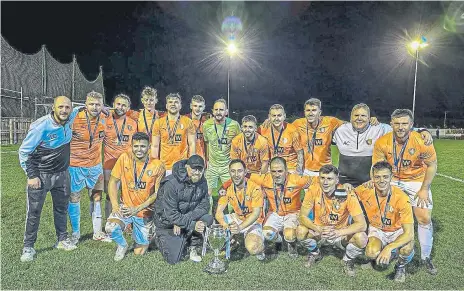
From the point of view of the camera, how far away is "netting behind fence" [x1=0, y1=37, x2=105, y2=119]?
17.7 meters

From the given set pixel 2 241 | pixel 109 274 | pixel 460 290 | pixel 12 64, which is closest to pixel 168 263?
pixel 109 274

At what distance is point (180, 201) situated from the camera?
461 cm

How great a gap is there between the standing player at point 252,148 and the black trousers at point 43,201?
2.39 meters

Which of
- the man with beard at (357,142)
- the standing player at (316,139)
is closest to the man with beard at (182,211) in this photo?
the standing player at (316,139)

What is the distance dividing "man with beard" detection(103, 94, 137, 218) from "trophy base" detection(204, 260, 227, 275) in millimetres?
2238

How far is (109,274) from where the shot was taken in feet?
13.6

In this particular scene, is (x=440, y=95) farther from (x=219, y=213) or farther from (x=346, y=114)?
(x=219, y=213)

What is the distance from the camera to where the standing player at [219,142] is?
6.21 m

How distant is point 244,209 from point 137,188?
138 centimetres

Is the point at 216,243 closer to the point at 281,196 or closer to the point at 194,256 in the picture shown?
the point at 194,256

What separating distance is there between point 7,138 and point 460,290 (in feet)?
69.6

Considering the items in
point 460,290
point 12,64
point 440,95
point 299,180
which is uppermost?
point 440,95

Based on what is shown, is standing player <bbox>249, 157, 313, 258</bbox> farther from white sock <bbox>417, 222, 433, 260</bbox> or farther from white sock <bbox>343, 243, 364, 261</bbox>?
white sock <bbox>417, 222, 433, 260</bbox>

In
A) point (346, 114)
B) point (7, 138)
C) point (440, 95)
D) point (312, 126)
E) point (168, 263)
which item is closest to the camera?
point (168, 263)
